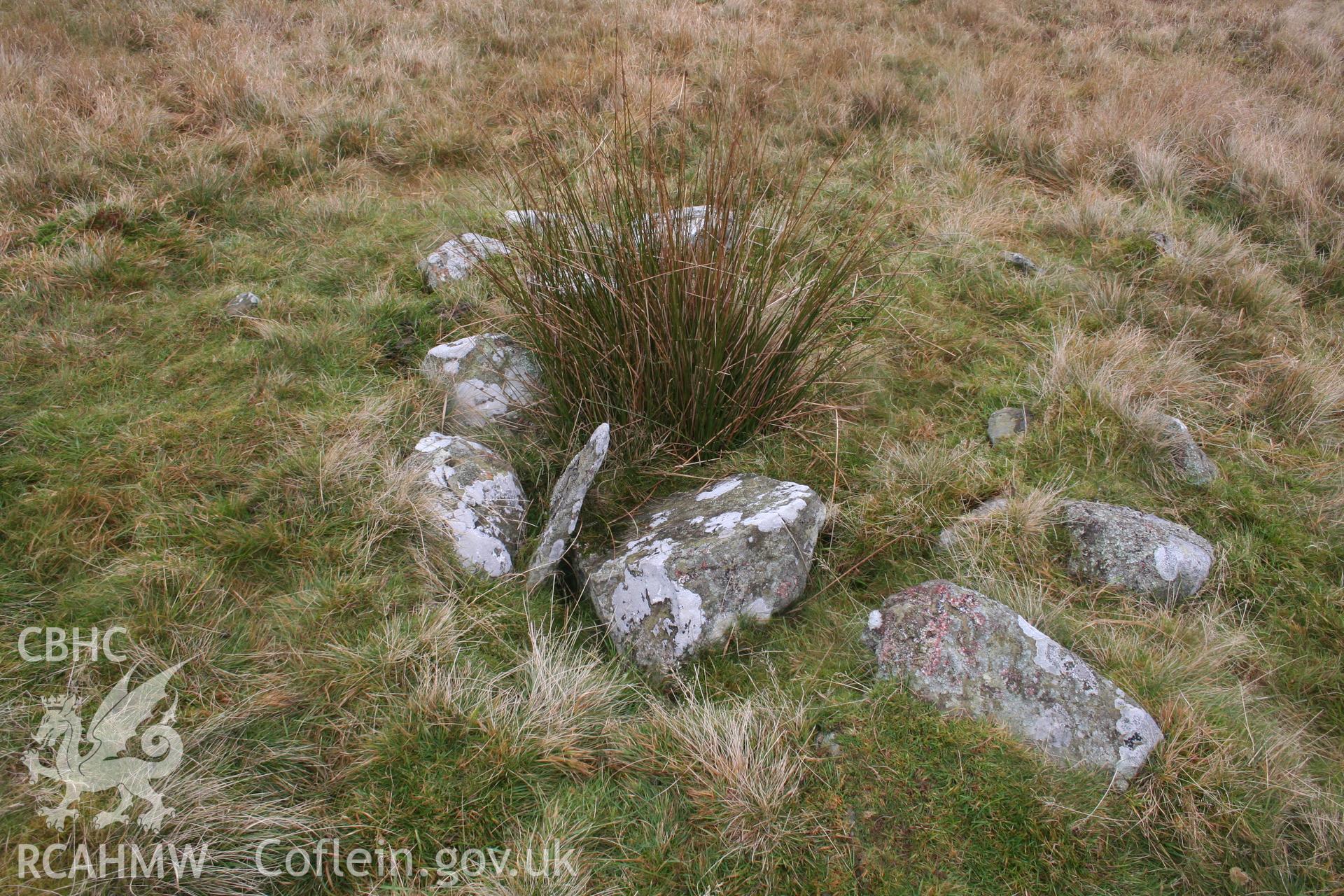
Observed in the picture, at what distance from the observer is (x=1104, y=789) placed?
1.92 metres

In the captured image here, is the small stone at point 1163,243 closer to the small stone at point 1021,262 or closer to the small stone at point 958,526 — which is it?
the small stone at point 1021,262

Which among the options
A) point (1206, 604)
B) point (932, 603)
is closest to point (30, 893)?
point (932, 603)

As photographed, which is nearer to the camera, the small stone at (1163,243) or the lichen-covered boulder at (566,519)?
the lichen-covered boulder at (566,519)

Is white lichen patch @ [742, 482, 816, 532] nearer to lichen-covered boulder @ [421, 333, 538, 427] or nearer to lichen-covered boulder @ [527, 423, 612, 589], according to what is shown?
lichen-covered boulder @ [527, 423, 612, 589]

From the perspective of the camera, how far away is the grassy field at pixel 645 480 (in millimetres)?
1851

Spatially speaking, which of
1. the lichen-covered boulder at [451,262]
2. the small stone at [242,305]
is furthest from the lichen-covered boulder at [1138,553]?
the small stone at [242,305]

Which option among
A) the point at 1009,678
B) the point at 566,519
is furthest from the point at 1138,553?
the point at 566,519

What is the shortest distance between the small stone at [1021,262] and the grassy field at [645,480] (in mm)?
123

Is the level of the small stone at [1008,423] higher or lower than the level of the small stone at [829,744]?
lower

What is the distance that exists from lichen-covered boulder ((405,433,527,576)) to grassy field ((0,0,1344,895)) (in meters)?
0.10

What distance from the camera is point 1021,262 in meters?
4.30

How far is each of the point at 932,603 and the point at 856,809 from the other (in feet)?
2.08

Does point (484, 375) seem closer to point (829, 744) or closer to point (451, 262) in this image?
point (451, 262)

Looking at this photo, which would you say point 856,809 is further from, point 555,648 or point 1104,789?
point 555,648
